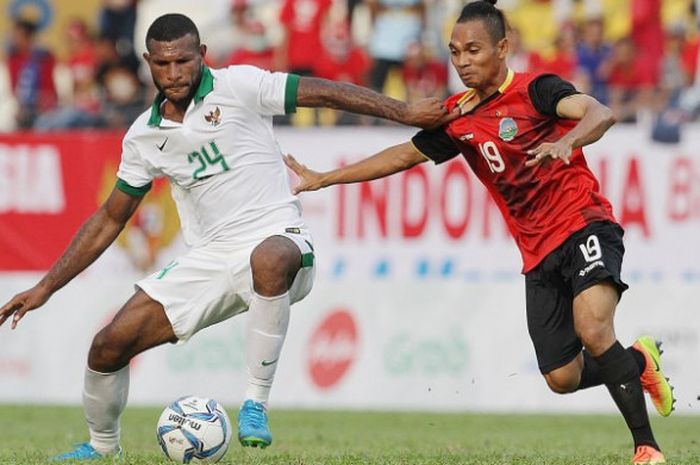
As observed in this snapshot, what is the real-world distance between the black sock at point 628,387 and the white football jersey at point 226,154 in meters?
2.16

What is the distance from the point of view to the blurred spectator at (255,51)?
1892 cm

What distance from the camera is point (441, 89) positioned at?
18094mm

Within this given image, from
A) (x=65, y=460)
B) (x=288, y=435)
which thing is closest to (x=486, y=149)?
(x=65, y=460)

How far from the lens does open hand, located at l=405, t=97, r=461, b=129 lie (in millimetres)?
9062

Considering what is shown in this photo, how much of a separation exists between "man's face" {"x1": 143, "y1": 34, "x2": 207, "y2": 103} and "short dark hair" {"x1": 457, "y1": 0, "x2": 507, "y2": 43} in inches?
63.9

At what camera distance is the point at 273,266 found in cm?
890

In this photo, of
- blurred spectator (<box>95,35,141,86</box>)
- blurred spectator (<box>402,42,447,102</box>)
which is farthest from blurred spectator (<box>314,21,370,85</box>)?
blurred spectator (<box>95,35,141,86</box>)

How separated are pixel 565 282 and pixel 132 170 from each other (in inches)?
111

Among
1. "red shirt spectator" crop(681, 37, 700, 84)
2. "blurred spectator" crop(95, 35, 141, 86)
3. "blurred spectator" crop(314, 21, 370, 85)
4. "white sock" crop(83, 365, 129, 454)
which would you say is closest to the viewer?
"white sock" crop(83, 365, 129, 454)

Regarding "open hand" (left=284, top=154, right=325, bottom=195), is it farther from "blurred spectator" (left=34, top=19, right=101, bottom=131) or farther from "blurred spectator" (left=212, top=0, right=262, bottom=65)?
"blurred spectator" (left=212, top=0, right=262, bottom=65)

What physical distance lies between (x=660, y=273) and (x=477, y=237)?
2.07 metres

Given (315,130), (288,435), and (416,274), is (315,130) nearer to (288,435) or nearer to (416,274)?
(416,274)

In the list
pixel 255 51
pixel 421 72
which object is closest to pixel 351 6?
pixel 255 51

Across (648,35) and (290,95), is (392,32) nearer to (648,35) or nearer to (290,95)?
(648,35)
